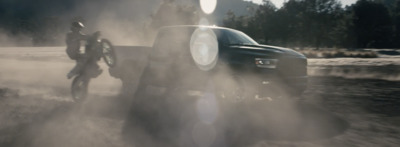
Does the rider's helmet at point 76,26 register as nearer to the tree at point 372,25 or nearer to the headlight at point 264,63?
the headlight at point 264,63

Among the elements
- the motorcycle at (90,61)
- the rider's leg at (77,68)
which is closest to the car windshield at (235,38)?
the motorcycle at (90,61)

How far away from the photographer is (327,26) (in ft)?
252

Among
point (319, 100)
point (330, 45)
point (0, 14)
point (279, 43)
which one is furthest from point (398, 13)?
point (0, 14)

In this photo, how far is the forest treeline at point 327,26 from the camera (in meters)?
76.9

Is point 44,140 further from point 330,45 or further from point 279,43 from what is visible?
point 330,45

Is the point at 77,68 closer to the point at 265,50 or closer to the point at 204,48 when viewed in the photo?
the point at 204,48

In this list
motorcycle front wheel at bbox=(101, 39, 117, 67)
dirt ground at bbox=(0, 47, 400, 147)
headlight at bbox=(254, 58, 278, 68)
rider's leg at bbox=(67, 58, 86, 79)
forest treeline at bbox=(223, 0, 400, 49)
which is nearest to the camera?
dirt ground at bbox=(0, 47, 400, 147)

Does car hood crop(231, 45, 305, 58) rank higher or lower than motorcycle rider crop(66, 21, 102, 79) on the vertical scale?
lower

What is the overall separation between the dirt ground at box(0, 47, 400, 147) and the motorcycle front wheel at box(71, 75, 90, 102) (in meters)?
0.20

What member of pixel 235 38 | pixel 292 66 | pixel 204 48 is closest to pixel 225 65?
pixel 204 48

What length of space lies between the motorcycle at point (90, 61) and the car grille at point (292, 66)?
13.0 ft

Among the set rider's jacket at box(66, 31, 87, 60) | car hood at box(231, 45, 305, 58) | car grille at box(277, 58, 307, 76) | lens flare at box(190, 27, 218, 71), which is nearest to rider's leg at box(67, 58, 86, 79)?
rider's jacket at box(66, 31, 87, 60)

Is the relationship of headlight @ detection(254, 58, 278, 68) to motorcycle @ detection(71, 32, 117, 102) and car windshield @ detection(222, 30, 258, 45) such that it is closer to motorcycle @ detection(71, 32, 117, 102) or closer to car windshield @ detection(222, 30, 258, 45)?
car windshield @ detection(222, 30, 258, 45)

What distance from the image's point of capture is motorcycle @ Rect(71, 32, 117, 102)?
9.23 meters
